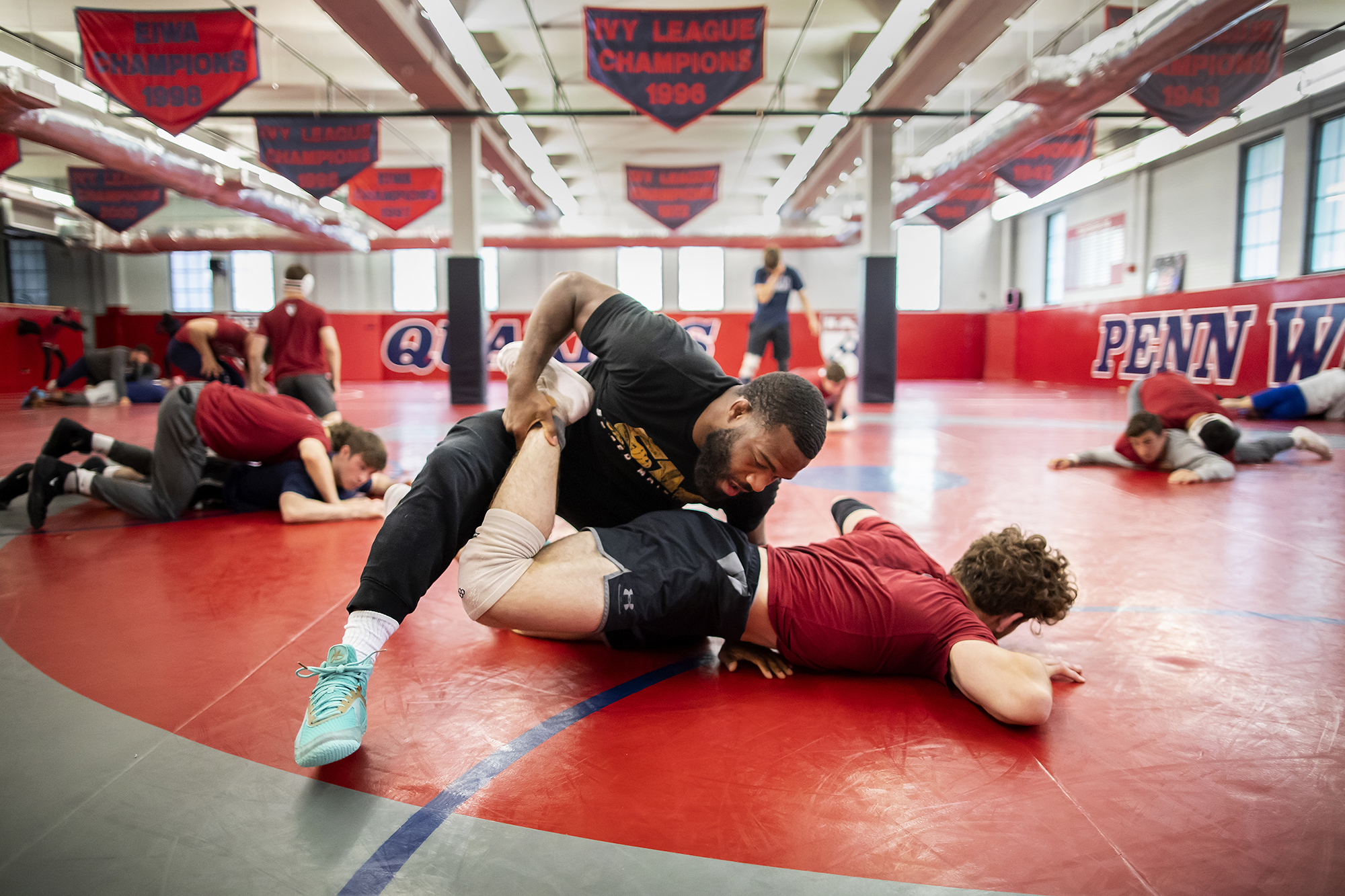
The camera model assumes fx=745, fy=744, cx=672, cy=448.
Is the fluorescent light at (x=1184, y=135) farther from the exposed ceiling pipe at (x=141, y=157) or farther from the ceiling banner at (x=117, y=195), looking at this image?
the ceiling banner at (x=117, y=195)

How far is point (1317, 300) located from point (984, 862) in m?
11.3

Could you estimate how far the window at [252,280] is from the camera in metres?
20.4

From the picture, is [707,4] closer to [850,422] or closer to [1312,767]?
[850,422]

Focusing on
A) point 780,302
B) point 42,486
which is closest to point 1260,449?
point 780,302

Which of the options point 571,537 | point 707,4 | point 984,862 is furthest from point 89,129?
point 984,862

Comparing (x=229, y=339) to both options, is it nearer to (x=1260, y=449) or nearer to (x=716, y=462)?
(x=716, y=462)

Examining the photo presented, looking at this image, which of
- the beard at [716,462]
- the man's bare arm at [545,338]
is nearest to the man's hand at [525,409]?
the man's bare arm at [545,338]

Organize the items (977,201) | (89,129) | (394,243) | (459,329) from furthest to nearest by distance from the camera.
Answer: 1. (394,243)
2. (977,201)
3. (459,329)
4. (89,129)

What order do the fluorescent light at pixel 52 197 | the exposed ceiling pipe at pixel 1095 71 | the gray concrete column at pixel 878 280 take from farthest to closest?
1. the fluorescent light at pixel 52 197
2. the gray concrete column at pixel 878 280
3. the exposed ceiling pipe at pixel 1095 71

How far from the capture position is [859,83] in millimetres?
10672

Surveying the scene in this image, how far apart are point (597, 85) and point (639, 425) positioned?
992 centimetres

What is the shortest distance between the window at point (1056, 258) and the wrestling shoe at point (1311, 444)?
1292 cm

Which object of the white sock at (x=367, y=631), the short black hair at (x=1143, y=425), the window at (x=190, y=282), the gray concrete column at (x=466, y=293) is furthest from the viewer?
the window at (x=190, y=282)

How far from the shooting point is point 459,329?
36.7 feet
